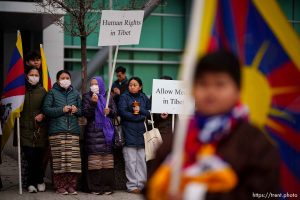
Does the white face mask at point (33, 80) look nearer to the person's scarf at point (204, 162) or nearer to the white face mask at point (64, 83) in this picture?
the white face mask at point (64, 83)

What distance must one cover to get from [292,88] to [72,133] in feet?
20.6

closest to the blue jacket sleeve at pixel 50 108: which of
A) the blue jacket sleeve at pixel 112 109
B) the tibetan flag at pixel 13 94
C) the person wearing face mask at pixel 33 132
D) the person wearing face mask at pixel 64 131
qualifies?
the person wearing face mask at pixel 64 131

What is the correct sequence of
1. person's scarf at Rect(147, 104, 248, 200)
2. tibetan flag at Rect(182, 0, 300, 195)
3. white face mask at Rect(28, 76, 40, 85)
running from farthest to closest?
white face mask at Rect(28, 76, 40, 85), tibetan flag at Rect(182, 0, 300, 195), person's scarf at Rect(147, 104, 248, 200)

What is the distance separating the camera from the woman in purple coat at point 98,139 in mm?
10320

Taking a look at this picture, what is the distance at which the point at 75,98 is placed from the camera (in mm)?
10297

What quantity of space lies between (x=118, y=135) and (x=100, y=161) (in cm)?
47

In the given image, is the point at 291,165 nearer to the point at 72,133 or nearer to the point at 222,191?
the point at 222,191

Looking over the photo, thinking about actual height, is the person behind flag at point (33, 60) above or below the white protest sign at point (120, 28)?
Result: below

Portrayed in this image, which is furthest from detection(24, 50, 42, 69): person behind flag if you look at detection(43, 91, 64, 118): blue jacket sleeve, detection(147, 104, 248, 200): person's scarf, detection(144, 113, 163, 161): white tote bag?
detection(147, 104, 248, 200): person's scarf

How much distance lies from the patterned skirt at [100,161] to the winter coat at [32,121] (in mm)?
725

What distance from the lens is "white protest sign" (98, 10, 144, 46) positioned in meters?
11.5

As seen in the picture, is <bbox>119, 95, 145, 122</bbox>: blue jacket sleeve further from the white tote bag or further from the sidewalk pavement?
the sidewalk pavement

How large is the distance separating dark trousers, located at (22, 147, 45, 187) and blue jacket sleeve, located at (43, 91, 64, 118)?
0.62 m

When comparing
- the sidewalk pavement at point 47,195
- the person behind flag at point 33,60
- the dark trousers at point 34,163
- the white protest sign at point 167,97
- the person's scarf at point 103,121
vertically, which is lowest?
the sidewalk pavement at point 47,195
